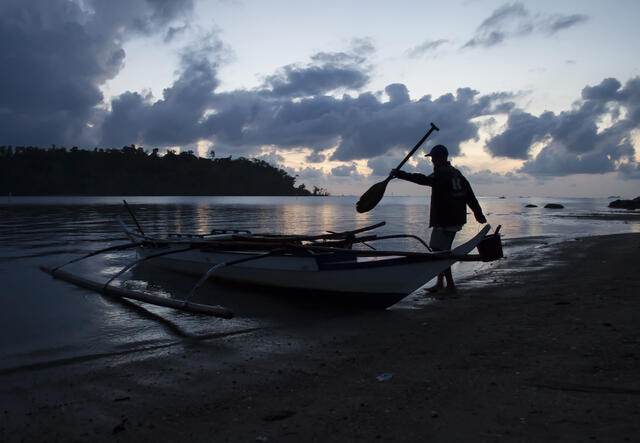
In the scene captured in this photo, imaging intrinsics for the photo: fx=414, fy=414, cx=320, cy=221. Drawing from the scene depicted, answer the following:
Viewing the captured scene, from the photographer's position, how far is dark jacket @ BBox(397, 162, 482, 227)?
22.4ft

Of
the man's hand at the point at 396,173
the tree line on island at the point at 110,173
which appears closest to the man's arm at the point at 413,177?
the man's hand at the point at 396,173

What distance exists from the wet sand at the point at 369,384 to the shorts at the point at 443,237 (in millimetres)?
1179

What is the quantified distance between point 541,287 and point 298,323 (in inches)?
195

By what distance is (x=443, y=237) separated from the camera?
23.3 ft

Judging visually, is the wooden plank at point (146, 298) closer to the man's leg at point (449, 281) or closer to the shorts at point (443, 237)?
the shorts at point (443, 237)

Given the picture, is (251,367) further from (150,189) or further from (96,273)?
(150,189)

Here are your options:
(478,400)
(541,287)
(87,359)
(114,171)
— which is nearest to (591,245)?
(541,287)

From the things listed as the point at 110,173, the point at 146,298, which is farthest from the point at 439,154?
the point at 110,173

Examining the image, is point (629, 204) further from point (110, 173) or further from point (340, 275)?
point (110, 173)

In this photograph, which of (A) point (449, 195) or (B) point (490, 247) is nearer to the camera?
(B) point (490, 247)

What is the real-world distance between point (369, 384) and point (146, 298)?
14.9 feet

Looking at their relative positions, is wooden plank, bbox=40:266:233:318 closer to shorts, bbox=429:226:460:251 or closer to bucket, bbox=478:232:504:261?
shorts, bbox=429:226:460:251

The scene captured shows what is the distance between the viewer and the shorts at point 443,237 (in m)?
7.04

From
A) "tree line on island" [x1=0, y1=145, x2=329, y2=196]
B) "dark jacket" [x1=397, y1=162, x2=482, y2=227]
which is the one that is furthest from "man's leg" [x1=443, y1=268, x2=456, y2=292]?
"tree line on island" [x1=0, y1=145, x2=329, y2=196]
